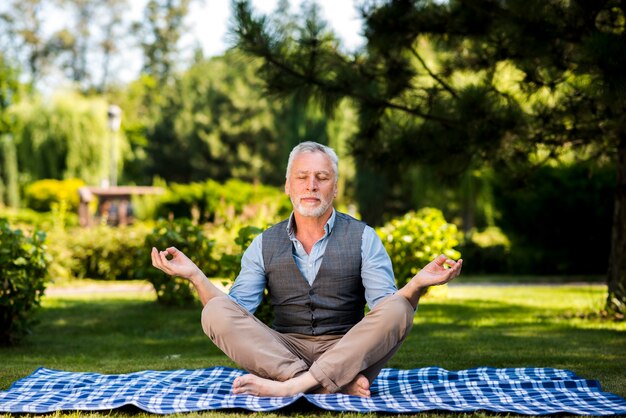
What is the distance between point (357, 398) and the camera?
140 inches

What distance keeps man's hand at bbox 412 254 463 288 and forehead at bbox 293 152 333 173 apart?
28.8 inches

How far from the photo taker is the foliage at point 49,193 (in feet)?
74.3

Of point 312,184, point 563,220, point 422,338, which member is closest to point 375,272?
point 312,184

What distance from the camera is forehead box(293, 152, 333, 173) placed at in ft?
12.6

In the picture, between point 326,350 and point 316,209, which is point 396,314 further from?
point 316,209

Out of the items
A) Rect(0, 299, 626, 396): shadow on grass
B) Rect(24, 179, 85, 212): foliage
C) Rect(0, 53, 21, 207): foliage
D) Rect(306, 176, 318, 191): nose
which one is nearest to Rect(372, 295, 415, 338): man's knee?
Rect(306, 176, 318, 191): nose

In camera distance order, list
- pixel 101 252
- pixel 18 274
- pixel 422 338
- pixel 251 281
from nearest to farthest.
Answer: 1. pixel 251 281
2. pixel 18 274
3. pixel 422 338
4. pixel 101 252

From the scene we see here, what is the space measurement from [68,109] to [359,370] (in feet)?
79.7

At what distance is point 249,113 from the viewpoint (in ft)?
109

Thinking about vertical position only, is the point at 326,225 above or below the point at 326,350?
above

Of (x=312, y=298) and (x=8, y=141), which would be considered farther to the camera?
(x=8, y=141)

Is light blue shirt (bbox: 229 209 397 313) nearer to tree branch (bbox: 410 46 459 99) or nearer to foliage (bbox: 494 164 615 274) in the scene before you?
tree branch (bbox: 410 46 459 99)

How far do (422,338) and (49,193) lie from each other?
18788 millimetres

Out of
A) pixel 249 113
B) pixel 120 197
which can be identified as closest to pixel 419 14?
pixel 120 197
